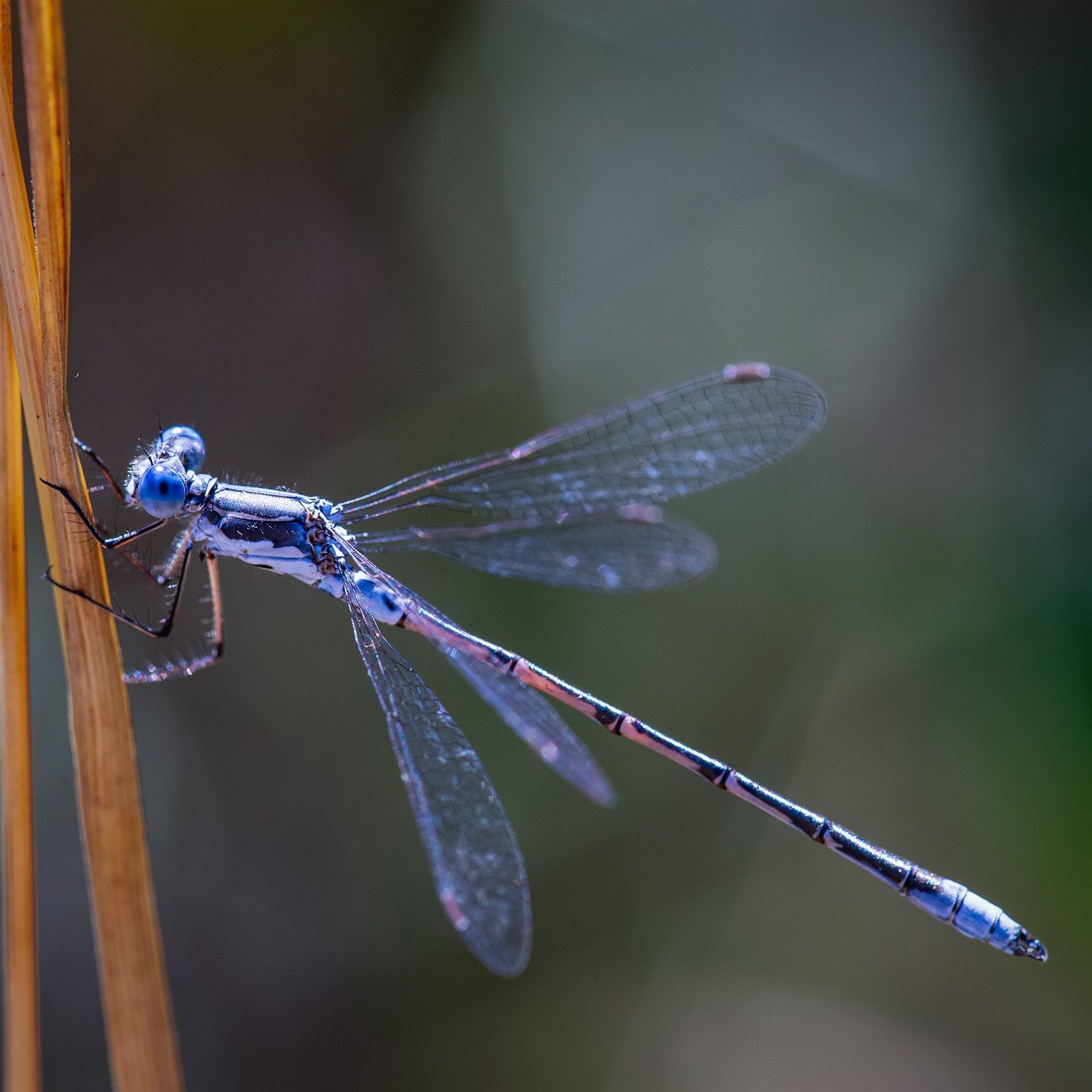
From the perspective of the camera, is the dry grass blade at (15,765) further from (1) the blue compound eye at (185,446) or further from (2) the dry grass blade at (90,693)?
(1) the blue compound eye at (185,446)

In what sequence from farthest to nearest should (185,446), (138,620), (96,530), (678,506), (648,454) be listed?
(678,506) < (648,454) < (185,446) < (138,620) < (96,530)

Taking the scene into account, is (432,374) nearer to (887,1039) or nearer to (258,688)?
(258,688)

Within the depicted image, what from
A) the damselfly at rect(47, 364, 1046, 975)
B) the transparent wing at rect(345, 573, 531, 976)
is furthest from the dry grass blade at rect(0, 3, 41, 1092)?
the transparent wing at rect(345, 573, 531, 976)

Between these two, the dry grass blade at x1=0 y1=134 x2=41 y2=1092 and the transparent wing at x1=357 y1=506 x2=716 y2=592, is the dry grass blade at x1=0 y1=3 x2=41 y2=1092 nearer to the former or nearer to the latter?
the dry grass blade at x1=0 y1=134 x2=41 y2=1092

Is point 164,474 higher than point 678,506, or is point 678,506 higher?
point 678,506

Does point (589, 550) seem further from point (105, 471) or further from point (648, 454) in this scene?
point (105, 471)

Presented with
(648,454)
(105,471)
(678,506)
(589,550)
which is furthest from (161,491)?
(678,506)

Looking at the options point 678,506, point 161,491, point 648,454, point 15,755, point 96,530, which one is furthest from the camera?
point 678,506
